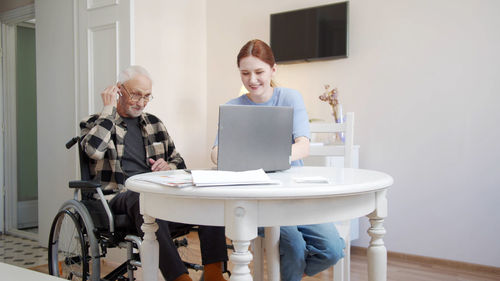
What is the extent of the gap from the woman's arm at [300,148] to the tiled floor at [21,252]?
216cm

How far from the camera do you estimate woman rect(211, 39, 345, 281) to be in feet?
5.21

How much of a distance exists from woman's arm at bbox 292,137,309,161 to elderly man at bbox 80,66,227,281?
1.48 feet

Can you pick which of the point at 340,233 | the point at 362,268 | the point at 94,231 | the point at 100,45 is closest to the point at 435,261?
the point at 362,268

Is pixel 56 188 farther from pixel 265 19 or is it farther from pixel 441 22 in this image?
pixel 441 22

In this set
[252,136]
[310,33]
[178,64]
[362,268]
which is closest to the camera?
[252,136]

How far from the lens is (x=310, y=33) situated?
10.8 feet

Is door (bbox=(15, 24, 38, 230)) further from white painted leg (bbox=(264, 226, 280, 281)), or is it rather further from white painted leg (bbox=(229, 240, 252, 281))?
white painted leg (bbox=(229, 240, 252, 281))

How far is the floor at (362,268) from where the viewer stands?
259 cm

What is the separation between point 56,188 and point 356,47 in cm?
241

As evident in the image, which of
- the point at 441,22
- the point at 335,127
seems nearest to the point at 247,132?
the point at 335,127

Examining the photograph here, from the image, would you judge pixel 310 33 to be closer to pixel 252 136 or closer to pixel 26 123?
pixel 252 136

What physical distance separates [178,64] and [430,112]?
1.97 metres

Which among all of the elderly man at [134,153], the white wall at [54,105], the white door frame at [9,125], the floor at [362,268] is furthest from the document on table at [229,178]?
the white door frame at [9,125]

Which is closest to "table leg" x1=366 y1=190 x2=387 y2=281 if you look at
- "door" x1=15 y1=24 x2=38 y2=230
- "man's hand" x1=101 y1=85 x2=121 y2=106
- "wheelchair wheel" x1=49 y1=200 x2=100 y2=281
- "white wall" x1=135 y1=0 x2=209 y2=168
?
"wheelchair wheel" x1=49 y1=200 x2=100 y2=281
